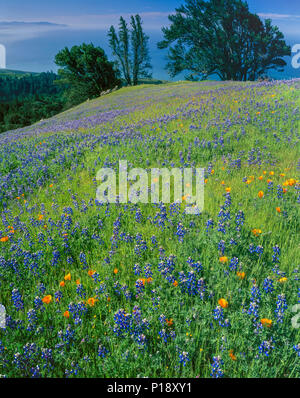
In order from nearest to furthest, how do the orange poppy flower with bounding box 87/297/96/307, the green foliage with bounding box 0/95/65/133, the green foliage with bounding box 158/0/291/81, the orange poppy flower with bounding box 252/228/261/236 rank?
the orange poppy flower with bounding box 87/297/96/307, the orange poppy flower with bounding box 252/228/261/236, the green foliage with bounding box 158/0/291/81, the green foliage with bounding box 0/95/65/133

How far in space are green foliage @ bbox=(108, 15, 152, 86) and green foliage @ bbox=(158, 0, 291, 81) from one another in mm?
16405

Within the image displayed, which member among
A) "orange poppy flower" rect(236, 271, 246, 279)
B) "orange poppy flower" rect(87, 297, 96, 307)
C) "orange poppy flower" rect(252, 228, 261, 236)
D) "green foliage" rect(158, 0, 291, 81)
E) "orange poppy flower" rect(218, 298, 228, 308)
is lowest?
"orange poppy flower" rect(87, 297, 96, 307)

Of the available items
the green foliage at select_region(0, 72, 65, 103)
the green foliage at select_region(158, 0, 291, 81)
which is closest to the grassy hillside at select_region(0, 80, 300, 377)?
the green foliage at select_region(158, 0, 291, 81)

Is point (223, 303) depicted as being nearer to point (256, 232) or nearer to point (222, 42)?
point (256, 232)

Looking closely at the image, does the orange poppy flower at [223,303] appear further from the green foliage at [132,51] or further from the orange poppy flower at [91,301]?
the green foliage at [132,51]

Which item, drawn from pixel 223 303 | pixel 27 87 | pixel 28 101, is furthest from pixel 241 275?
pixel 27 87

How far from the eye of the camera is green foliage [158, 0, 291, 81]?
108 ft

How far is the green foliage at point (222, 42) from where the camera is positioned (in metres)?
32.9

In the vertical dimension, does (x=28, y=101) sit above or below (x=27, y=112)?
above

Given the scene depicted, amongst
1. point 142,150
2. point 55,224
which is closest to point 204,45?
point 142,150

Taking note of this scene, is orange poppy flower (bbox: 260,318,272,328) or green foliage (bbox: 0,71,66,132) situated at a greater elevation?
green foliage (bbox: 0,71,66,132)

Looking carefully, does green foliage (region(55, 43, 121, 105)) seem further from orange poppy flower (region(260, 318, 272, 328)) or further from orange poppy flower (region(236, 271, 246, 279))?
orange poppy flower (region(260, 318, 272, 328))

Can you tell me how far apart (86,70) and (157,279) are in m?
59.3

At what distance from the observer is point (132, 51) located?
177 ft
